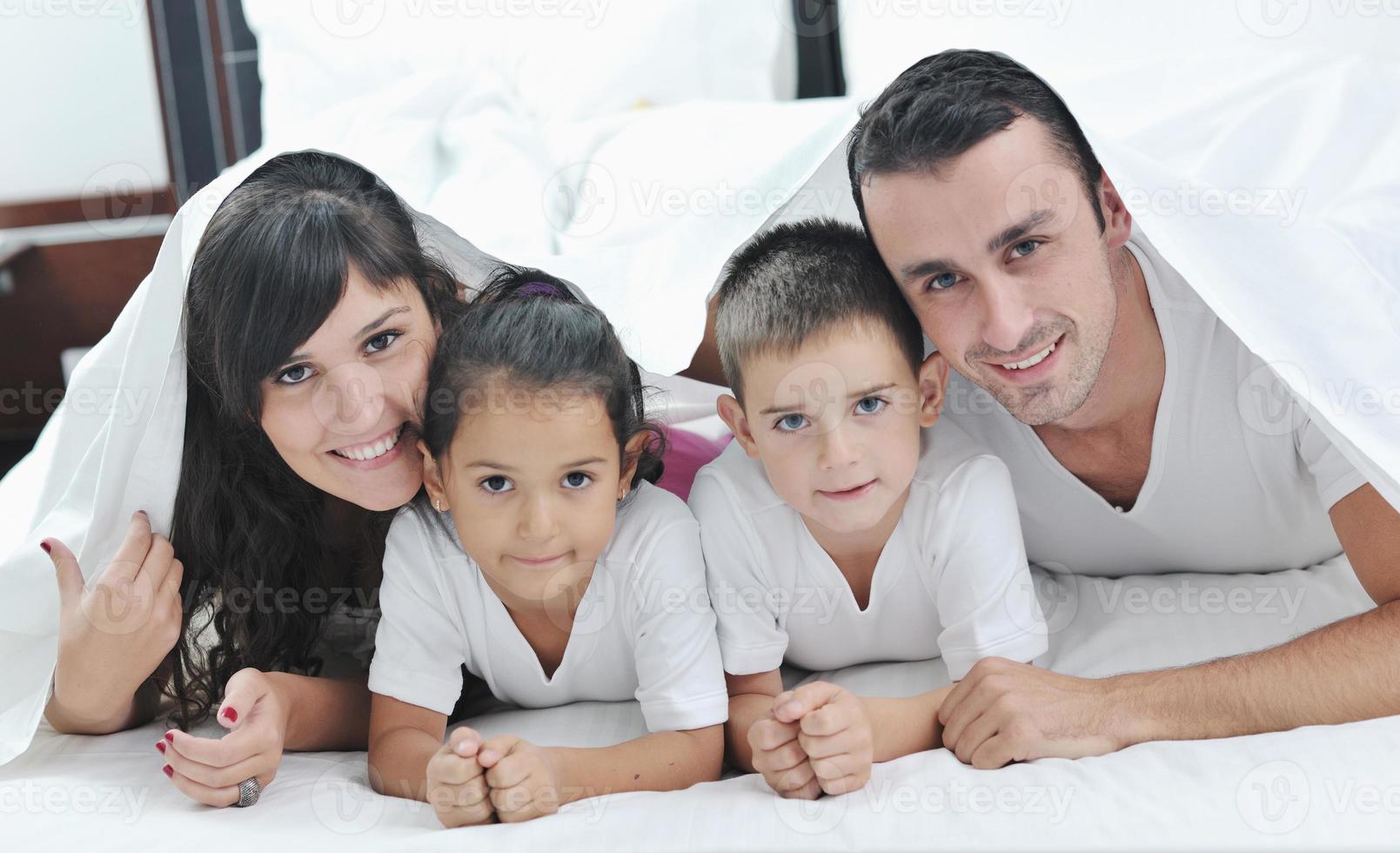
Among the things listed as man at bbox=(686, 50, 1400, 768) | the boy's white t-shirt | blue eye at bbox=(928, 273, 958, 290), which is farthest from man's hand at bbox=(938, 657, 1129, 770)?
blue eye at bbox=(928, 273, 958, 290)

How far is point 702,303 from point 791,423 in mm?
151

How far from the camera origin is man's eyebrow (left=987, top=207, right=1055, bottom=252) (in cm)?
Result: 104

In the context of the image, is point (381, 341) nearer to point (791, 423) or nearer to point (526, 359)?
point (526, 359)

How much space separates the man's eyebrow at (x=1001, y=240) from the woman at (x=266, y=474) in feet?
1.45

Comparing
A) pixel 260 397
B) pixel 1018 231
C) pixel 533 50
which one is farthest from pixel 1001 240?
pixel 533 50

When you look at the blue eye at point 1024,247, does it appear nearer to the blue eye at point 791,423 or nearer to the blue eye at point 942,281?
the blue eye at point 942,281

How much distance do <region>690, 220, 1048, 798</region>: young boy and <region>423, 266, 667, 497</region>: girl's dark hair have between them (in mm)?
114

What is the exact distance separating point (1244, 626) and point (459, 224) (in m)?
0.87

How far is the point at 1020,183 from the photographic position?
1.05m

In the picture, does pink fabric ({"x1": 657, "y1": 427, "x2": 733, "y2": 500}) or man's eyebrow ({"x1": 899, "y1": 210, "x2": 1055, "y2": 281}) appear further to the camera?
pink fabric ({"x1": 657, "y1": 427, "x2": 733, "y2": 500})

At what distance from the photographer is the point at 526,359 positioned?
1021 mm

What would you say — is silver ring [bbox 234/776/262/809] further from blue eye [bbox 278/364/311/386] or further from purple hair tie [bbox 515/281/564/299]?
purple hair tie [bbox 515/281/564/299]

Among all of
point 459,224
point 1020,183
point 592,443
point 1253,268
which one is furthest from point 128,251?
point 1253,268

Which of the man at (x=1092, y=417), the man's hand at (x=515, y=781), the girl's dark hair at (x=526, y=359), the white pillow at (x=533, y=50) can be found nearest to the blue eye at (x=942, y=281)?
the man at (x=1092, y=417)
